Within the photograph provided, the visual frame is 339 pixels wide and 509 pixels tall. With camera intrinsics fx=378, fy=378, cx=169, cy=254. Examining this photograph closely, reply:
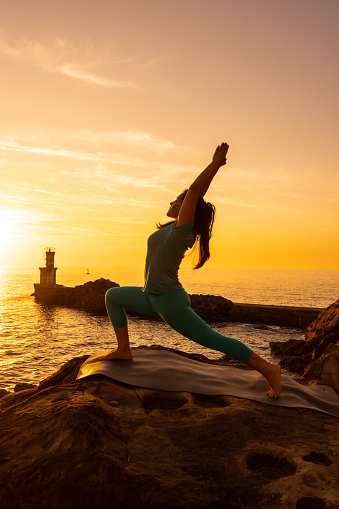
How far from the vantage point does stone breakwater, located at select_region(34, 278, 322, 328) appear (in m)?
33.4

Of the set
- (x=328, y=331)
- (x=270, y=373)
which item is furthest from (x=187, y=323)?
(x=328, y=331)

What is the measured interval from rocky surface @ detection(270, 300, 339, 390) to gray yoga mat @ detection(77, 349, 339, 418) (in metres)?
0.39

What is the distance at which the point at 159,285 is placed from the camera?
12.3 ft

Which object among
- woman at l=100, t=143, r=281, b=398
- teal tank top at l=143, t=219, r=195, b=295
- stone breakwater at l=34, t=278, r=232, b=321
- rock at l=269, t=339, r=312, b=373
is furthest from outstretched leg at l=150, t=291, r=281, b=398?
stone breakwater at l=34, t=278, r=232, b=321

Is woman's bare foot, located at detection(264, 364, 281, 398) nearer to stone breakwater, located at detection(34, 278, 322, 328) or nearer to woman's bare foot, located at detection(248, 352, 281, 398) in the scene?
woman's bare foot, located at detection(248, 352, 281, 398)

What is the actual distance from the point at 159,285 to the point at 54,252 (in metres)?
61.4

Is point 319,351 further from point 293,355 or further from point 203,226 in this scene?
point 293,355

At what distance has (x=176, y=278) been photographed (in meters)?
3.79

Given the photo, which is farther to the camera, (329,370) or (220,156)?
(329,370)

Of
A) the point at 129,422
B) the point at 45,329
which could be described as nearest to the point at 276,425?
the point at 129,422

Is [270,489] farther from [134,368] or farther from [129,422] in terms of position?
[134,368]

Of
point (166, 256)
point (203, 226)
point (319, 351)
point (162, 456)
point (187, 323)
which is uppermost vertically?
point (203, 226)

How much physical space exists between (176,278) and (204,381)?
1.12 m

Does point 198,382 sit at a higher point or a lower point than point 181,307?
lower
